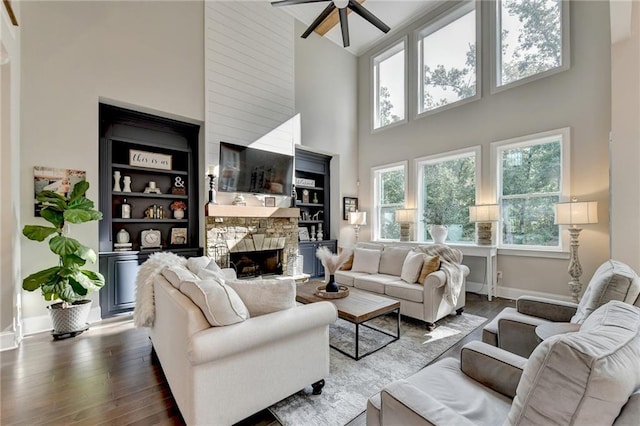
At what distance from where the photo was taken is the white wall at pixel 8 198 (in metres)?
2.81

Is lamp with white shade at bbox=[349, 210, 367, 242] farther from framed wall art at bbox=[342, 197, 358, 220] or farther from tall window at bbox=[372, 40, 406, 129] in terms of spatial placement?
tall window at bbox=[372, 40, 406, 129]

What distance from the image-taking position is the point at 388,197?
21.4 feet

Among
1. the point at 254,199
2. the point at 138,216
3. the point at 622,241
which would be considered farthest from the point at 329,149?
the point at 622,241

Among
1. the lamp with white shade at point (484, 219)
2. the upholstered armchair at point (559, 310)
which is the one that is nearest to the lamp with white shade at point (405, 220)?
the lamp with white shade at point (484, 219)

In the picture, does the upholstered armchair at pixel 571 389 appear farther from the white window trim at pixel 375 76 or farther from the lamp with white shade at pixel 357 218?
the white window trim at pixel 375 76

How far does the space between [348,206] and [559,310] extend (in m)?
4.83

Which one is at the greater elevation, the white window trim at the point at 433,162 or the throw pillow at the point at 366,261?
the white window trim at the point at 433,162

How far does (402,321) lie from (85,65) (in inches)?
201

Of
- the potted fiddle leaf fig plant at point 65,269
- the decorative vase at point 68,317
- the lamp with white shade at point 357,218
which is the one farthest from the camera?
the lamp with white shade at point 357,218

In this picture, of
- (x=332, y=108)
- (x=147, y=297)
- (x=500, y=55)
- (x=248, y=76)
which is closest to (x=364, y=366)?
(x=147, y=297)

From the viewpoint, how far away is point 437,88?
5.66 meters

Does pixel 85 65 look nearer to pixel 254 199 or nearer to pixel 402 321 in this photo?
pixel 254 199

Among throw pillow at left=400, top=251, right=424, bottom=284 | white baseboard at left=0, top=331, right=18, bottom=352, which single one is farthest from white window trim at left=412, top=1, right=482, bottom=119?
white baseboard at left=0, top=331, right=18, bottom=352

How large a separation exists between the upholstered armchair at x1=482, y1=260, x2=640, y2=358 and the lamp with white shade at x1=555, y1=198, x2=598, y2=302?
1786mm
